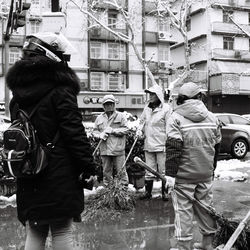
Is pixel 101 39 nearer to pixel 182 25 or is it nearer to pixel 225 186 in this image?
pixel 182 25

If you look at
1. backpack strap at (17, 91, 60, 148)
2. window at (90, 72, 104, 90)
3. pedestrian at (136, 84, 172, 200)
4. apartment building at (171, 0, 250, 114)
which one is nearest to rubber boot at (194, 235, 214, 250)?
backpack strap at (17, 91, 60, 148)

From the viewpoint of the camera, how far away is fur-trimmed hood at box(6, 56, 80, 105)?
3.06 meters

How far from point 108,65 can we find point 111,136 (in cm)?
3307

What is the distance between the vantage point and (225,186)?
8.58 metres

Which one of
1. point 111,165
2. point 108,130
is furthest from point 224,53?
point 108,130

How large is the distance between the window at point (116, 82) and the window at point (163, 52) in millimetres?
4703

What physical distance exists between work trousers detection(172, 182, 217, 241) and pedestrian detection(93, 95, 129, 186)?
2887 mm

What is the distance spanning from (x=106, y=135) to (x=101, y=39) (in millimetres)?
33763

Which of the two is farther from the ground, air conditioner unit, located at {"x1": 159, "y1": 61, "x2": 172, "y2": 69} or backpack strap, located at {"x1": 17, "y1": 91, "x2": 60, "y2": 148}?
air conditioner unit, located at {"x1": 159, "y1": 61, "x2": 172, "y2": 69}

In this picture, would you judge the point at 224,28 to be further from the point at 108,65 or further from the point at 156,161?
the point at 156,161

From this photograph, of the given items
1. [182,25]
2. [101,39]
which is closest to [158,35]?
[101,39]

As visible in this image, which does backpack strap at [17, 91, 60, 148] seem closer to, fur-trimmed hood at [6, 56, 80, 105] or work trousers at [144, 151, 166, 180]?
fur-trimmed hood at [6, 56, 80, 105]

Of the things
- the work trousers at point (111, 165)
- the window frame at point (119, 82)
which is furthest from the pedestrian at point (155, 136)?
the window frame at point (119, 82)

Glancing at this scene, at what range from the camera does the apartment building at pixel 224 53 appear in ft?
140
